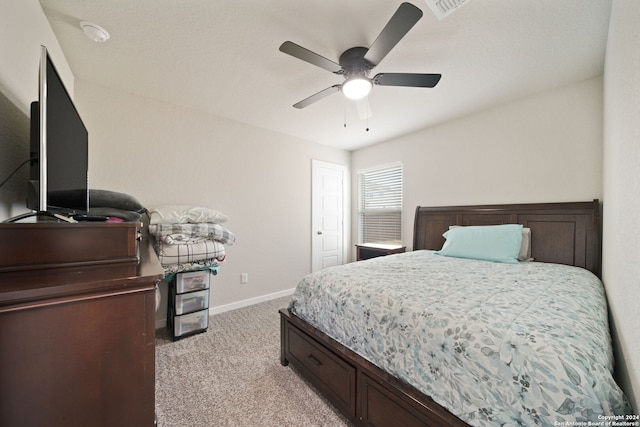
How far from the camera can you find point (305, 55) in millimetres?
1556

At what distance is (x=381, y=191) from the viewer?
13.5 ft

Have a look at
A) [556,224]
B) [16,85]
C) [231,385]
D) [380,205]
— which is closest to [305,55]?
[16,85]

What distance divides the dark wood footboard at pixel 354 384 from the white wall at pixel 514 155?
244 centimetres

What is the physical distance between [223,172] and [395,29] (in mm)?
2418

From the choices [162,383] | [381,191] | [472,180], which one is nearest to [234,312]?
[162,383]

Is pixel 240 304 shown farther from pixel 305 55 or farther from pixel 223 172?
pixel 305 55

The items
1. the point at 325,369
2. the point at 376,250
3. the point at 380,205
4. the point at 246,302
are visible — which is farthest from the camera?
the point at 380,205

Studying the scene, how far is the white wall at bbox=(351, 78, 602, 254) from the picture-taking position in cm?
226

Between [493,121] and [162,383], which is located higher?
[493,121]

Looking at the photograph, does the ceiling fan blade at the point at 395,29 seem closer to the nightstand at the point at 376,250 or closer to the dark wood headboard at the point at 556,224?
the dark wood headboard at the point at 556,224

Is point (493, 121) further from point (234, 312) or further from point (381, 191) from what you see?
point (234, 312)

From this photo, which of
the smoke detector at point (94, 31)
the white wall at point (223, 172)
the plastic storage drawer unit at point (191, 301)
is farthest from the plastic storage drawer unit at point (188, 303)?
the smoke detector at point (94, 31)


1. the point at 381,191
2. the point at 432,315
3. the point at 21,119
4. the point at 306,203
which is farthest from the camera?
the point at 381,191

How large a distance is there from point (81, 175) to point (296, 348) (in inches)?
69.4
